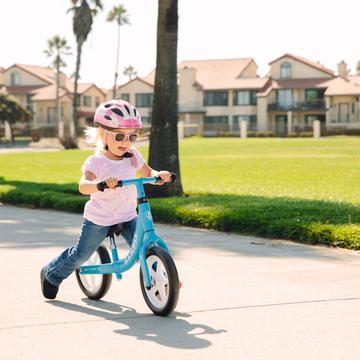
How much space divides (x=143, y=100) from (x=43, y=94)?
11887 millimetres

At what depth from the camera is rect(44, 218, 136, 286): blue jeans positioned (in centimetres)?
645

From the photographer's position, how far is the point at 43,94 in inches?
4003

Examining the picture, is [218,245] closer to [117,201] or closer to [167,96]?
[117,201]

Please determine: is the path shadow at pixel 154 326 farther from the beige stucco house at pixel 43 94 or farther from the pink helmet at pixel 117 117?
the beige stucco house at pixel 43 94

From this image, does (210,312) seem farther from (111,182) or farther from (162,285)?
(111,182)

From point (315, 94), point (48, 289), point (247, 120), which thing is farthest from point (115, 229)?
point (247, 120)

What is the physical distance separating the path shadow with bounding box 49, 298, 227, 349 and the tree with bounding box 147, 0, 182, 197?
8.47m

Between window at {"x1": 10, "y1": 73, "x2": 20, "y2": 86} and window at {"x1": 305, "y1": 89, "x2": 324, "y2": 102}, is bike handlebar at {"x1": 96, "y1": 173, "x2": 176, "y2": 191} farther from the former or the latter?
window at {"x1": 10, "y1": 73, "x2": 20, "y2": 86}

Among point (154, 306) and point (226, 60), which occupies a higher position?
point (226, 60)

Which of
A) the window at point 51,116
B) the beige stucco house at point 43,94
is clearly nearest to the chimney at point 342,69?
the beige stucco house at point 43,94

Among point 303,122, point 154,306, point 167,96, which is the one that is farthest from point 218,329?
point 303,122

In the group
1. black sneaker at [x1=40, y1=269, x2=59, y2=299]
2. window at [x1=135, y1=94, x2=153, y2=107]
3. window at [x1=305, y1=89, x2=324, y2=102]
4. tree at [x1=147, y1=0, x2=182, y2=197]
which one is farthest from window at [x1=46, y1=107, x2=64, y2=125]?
→ black sneaker at [x1=40, y1=269, x2=59, y2=299]

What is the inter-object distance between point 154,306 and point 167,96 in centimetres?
933

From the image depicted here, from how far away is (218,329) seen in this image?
5.76m
